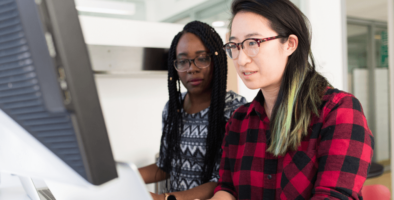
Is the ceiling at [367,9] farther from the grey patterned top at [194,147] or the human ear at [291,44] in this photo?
the human ear at [291,44]

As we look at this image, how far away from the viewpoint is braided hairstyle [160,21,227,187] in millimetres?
1203

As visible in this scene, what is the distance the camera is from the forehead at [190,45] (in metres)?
1.26

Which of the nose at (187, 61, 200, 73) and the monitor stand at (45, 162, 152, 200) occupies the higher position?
the nose at (187, 61, 200, 73)

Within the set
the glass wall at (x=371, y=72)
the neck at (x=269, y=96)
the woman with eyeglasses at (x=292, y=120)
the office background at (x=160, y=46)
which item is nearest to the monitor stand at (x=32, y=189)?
the office background at (x=160, y=46)

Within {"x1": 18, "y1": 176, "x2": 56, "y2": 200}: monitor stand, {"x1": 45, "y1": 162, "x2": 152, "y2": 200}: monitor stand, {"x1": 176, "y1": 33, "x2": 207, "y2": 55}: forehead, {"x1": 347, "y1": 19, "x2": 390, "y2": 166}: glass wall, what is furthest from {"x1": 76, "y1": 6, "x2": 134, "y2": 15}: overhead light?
{"x1": 347, "y1": 19, "x2": 390, "y2": 166}: glass wall

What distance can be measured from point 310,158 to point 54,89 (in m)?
0.73

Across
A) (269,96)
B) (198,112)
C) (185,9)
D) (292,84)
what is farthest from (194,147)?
(185,9)

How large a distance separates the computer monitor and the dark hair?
0.65 m

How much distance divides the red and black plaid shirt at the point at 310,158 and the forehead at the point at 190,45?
1.20ft

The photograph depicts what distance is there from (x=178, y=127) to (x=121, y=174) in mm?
A: 972

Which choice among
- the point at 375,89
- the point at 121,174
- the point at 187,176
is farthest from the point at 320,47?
the point at 121,174

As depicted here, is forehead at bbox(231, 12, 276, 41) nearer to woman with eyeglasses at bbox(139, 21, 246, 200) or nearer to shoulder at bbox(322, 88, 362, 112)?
shoulder at bbox(322, 88, 362, 112)

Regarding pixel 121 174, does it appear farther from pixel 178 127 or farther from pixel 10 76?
pixel 178 127

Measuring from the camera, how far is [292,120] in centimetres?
89
